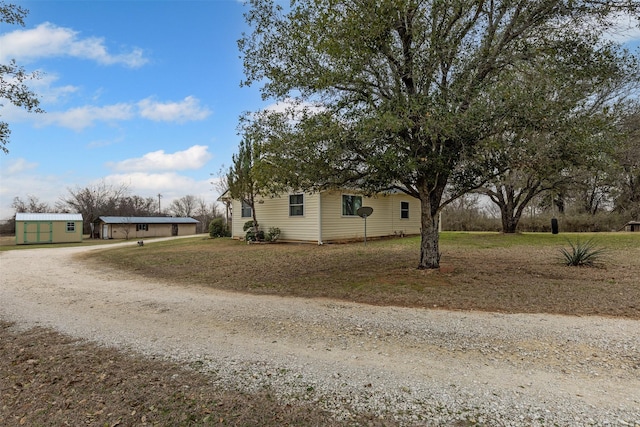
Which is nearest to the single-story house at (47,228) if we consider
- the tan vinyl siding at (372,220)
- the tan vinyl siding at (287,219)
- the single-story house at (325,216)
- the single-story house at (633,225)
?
the single-story house at (325,216)

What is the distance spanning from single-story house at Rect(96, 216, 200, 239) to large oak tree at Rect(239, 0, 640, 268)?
102 feet

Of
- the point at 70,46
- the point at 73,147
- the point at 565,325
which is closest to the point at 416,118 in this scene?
the point at 565,325

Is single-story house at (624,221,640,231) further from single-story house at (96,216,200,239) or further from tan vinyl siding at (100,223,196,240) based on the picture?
tan vinyl siding at (100,223,196,240)

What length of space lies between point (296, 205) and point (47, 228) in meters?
23.5

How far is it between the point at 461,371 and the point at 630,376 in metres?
1.44

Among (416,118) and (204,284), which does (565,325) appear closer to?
(416,118)

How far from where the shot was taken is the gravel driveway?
267 cm

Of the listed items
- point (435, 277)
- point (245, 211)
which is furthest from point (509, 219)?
point (245, 211)

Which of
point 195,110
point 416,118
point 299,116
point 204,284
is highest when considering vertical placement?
point 195,110

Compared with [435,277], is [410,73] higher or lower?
higher

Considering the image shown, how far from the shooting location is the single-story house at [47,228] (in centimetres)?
2695

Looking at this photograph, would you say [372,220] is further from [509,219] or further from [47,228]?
[47,228]

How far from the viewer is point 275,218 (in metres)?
17.4

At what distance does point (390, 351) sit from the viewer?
3.75 m
